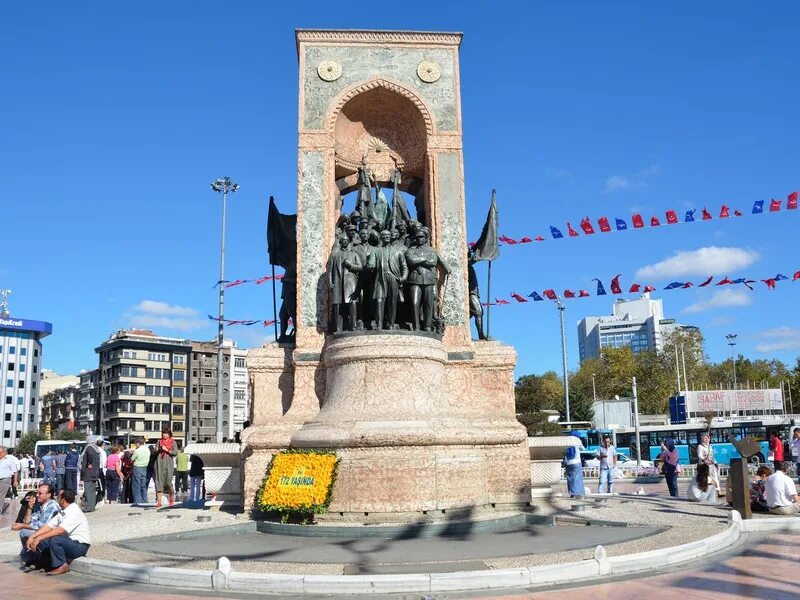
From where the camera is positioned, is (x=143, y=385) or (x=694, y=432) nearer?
(x=694, y=432)

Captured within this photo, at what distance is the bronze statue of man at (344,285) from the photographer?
14.3 meters

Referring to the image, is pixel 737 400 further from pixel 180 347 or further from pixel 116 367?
pixel 116 367

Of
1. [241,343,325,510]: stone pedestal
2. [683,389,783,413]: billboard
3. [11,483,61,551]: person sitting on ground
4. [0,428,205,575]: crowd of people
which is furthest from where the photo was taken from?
[683,389,783,413]: billboard

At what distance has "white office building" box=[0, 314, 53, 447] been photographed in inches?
3590

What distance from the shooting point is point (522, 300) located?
25172 mm

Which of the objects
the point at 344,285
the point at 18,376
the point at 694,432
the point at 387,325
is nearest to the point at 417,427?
the point at 387,325

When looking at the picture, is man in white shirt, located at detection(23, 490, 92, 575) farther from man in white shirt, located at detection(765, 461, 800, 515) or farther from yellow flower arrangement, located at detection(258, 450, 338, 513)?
man in white shirt, located at detection(765, 461, 800, 515)

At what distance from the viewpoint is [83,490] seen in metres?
19.4

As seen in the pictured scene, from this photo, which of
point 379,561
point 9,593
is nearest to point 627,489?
point 379,561

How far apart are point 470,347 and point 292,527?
5.45m

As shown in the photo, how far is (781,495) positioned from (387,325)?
7.51 m

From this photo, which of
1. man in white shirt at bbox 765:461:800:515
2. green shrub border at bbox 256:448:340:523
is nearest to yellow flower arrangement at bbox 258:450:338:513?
green shrub border at bbox 256:448:340:523

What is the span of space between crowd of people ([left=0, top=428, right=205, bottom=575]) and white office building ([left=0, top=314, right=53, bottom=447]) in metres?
67.3

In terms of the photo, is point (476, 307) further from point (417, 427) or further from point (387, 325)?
point (417, 427)
